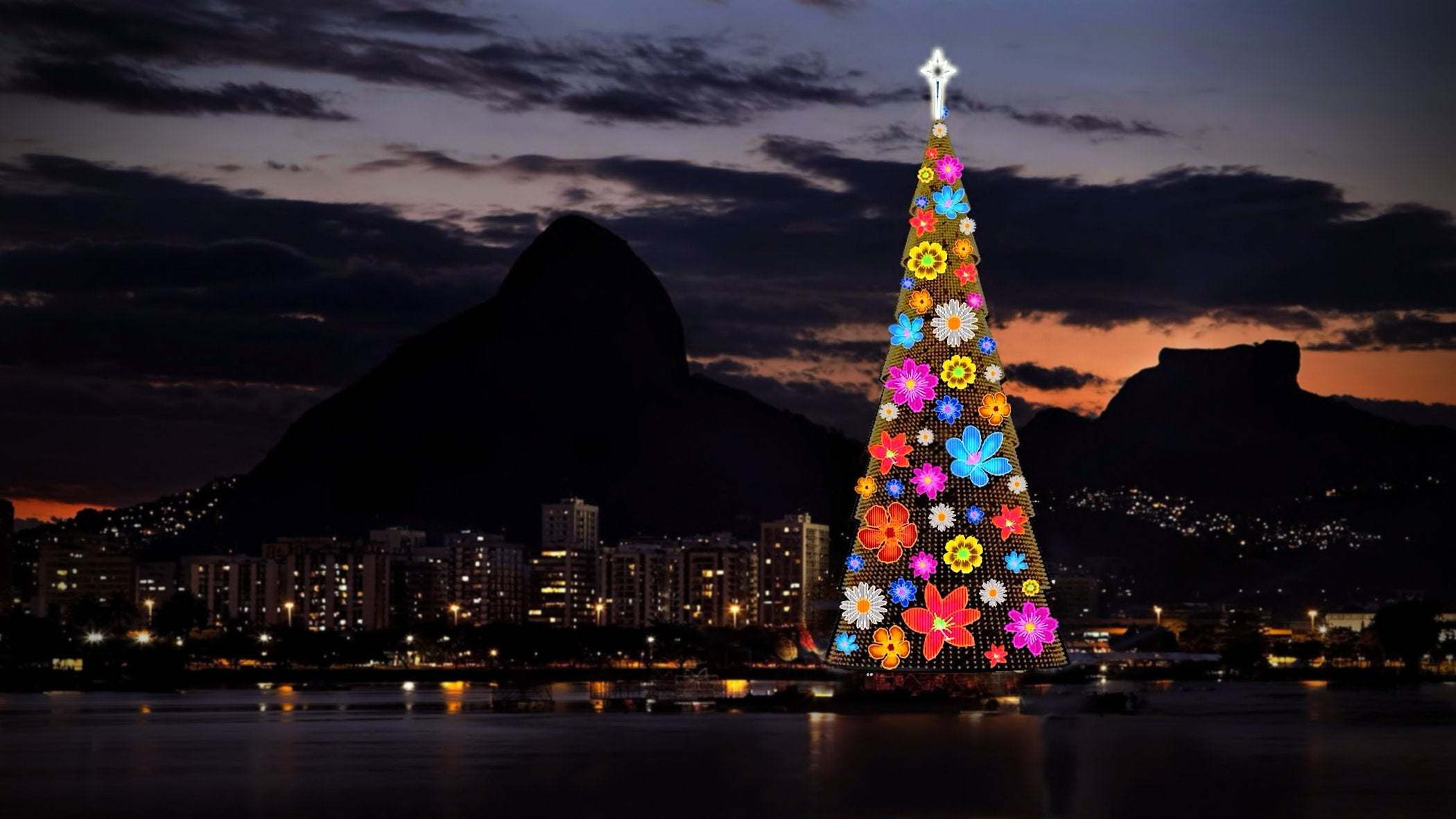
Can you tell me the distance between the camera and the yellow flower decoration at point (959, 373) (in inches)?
2379

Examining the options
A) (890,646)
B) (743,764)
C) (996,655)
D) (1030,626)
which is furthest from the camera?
(890,646)

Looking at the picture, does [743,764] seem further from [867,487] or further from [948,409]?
[948,409]

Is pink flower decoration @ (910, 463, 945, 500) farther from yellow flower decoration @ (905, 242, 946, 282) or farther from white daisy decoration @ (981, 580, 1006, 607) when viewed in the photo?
yellow flower decoration @ (905, 242, 946, 282)

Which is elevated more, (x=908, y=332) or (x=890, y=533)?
(x=908, y=332)

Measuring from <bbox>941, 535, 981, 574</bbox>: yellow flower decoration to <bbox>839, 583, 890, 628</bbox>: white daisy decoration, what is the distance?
2566 millimetres

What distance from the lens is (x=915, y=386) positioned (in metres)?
60.8

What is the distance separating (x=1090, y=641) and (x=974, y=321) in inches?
5430

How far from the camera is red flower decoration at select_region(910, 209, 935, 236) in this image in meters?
62.2

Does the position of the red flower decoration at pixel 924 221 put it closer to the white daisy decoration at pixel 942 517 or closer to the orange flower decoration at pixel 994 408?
the orange flower decoration at pixel 994 408

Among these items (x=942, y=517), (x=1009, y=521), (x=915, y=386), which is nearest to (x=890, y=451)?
(x=915, y=386)

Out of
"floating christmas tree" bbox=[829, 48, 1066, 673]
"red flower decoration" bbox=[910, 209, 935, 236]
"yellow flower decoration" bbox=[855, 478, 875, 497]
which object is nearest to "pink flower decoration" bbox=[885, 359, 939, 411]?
"floating christmas tree" bbox=[829, 48, 1066, 673]

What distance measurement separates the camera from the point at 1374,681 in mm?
107688

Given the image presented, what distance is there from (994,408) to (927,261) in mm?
5219

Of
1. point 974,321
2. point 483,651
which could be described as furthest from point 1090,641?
point 974,321
